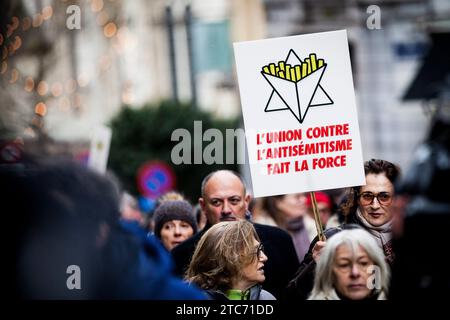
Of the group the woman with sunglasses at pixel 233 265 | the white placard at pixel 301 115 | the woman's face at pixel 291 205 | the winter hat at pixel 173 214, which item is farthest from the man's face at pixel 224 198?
the woman's face at pixel 291 205

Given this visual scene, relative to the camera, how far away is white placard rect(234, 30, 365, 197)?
211 inches

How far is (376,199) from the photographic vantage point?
5406mm

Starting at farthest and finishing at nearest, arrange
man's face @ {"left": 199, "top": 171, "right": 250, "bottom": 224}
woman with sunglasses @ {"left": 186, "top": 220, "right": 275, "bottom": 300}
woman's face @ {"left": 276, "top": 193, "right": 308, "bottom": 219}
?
woman's face @ {"left": 276, "top": 193, "right": 308, "bottom": 219}, man's face @ {"left": 199, "top": 171, "right": 250, "bottom": 224}, woman with sunglasses @ {"left": 186, "top": 220, "right": 275, "bottom": 300}

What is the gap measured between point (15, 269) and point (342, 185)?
6.14 ft

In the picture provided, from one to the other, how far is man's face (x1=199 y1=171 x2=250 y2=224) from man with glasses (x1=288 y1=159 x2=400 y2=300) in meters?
0.58

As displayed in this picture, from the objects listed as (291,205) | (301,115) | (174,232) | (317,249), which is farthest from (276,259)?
(291,205)

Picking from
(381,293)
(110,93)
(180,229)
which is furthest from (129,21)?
(381,293)

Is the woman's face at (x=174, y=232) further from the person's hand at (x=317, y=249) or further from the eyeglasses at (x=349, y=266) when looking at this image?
the eyeglasses at (x=349, y=266)

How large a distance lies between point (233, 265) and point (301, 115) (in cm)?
80

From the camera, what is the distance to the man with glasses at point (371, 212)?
518 cm

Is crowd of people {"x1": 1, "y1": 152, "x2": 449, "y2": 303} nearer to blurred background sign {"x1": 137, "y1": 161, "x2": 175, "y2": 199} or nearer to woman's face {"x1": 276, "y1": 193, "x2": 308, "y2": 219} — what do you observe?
woman's face {"x1": 276, "y1": 193, "x2": 308, "y2": 219}

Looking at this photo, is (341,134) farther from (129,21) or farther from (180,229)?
(129,21)

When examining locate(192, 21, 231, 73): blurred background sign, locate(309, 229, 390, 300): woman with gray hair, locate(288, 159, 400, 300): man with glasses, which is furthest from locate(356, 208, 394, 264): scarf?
locate(192, 21, 231, 73): blurred background sign

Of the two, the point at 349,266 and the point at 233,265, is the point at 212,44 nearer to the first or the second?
the point at 233,265
